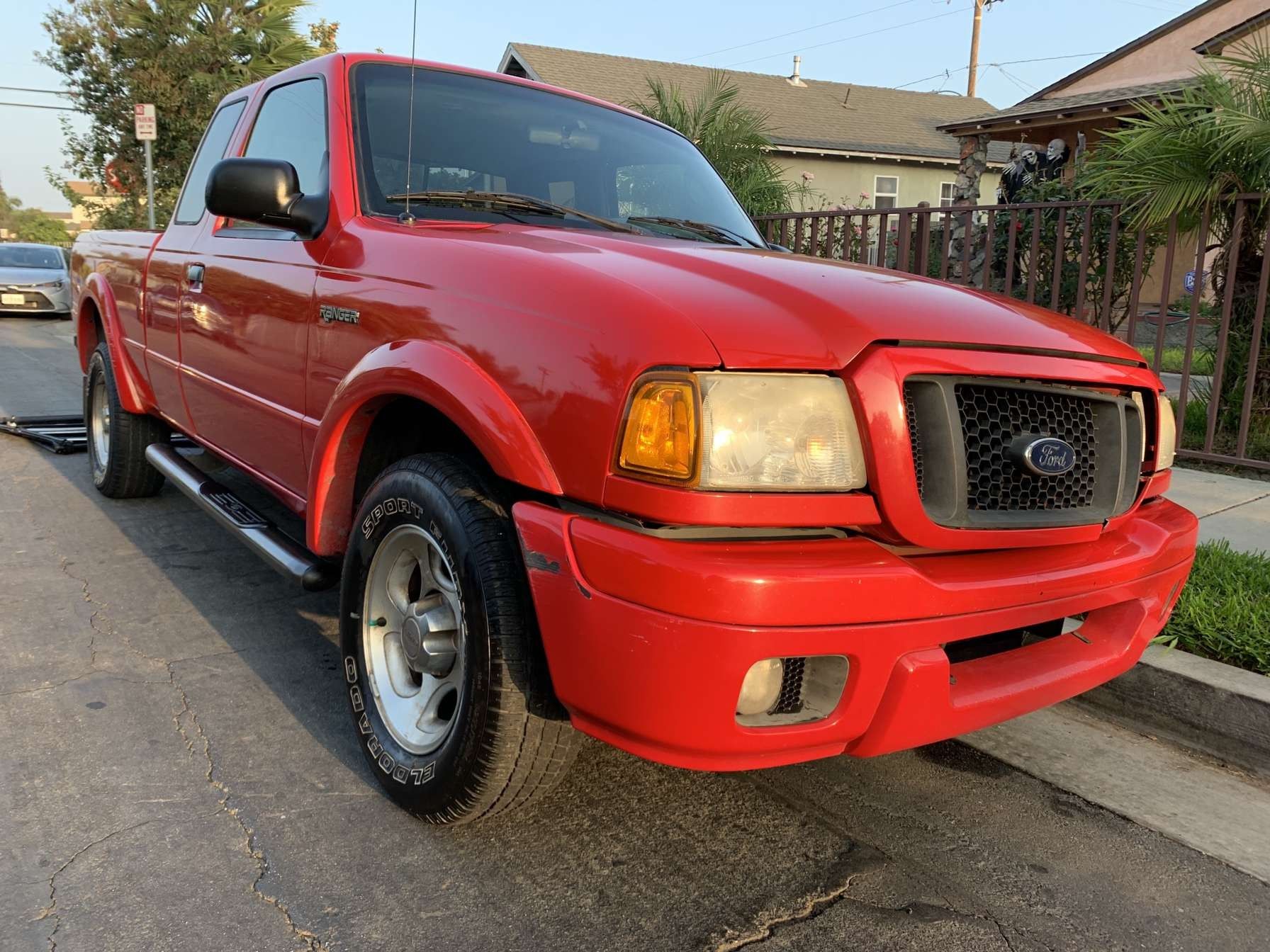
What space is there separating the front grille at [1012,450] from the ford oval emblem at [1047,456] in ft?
0.06

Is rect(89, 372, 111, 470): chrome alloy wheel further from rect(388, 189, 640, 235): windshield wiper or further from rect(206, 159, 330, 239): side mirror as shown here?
rect(388, 189, 640, 235): windshield wiper

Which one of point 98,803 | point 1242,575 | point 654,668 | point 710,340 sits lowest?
point 98,803

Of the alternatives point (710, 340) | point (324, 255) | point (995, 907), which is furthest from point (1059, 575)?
point (324, 255)

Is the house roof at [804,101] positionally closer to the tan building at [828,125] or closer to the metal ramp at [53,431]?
the tan building at [828,125]

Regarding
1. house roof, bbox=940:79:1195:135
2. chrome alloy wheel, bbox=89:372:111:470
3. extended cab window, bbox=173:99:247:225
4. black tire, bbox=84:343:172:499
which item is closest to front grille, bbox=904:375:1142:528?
extended cab window, bbox=173:99:247:225

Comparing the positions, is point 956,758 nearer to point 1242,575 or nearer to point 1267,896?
point 1267,896

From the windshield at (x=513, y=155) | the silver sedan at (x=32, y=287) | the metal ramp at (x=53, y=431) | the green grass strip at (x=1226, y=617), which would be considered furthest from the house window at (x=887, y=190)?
the windshield at (x=513, y=155)

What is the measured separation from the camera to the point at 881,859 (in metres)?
2.43

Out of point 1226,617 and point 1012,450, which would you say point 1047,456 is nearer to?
point 1012,450

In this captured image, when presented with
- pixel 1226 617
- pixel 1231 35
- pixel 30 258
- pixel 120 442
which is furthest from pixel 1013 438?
pixel 30 258

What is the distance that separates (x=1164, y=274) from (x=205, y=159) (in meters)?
5.29

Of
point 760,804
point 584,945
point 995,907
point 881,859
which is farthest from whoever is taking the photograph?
point 760,804

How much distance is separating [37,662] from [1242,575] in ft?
14.1

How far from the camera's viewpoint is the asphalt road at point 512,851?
213cm
